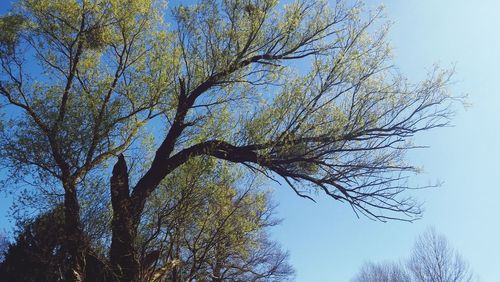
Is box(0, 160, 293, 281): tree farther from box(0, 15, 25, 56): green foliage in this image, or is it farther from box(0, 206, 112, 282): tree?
box(0, 15, 25, 56): green foliage

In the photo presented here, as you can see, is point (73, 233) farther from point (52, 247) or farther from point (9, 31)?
point (9, 31)

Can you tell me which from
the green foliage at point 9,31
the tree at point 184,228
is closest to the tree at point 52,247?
the tree at point 184,228

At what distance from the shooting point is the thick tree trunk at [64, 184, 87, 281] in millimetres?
8914

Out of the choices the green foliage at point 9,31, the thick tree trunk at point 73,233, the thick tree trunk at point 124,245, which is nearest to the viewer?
the thick tree trunk at point 124,245

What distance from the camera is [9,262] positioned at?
1958 centimetres

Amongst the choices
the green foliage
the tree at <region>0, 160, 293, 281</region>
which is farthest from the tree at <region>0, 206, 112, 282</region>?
the green foliage

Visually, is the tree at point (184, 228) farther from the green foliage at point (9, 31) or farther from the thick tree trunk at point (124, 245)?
the green foliage at point (9, 31)

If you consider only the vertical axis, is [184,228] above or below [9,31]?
below

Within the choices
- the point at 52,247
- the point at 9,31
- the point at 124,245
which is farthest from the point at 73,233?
the point at 9,31

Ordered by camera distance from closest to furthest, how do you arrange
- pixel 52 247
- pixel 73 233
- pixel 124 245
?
pixel 124 245 → pixel 73 233 → pixel 52 247

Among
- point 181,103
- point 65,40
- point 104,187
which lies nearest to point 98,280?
point 104,187

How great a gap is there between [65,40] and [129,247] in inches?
186

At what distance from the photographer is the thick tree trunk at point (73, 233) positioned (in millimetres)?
8914

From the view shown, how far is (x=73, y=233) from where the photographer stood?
9203 mm
